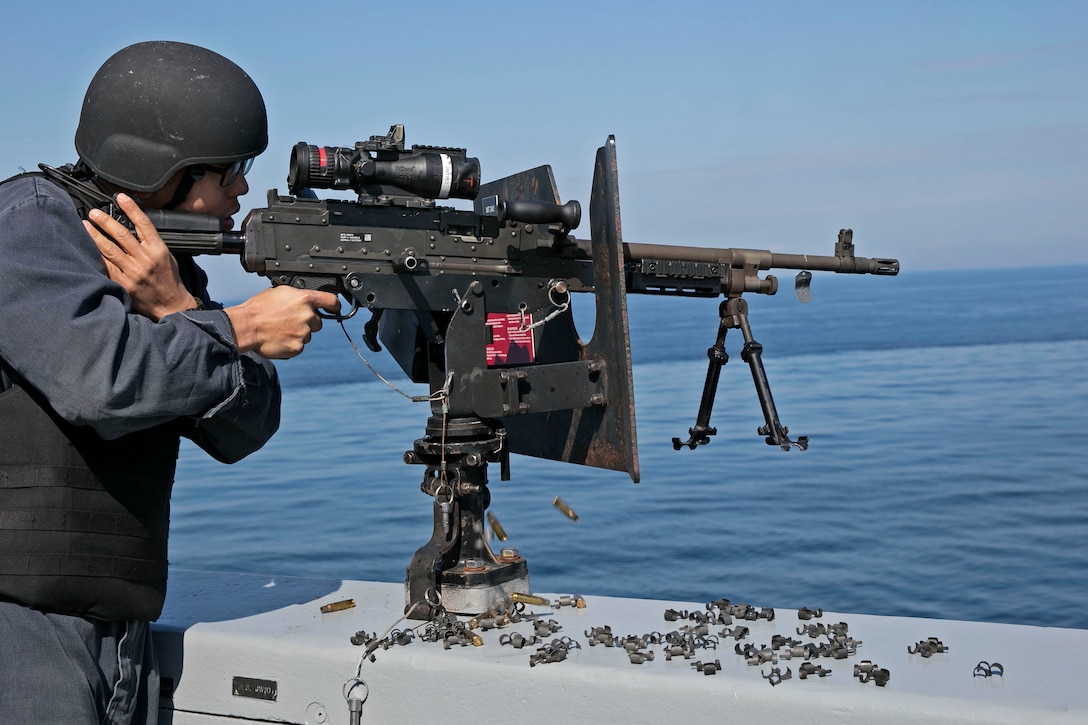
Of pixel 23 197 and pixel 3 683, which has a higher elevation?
pixel 23 197

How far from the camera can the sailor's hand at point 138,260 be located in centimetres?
301

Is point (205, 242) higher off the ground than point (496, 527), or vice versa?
point (205, 242)

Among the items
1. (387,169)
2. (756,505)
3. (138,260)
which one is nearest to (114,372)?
(138,260)

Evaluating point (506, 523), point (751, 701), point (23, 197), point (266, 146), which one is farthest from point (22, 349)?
point (506, 523)

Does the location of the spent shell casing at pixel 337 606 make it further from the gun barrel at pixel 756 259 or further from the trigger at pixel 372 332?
the gun barrel at pixel 756 259

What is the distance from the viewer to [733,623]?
383cm

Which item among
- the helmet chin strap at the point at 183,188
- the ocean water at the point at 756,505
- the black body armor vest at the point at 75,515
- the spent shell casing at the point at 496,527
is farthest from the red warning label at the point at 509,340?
the ocean water at the point at 756,505

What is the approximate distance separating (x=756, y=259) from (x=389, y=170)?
1720 millimetres

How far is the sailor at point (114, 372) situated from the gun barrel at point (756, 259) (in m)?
1.51

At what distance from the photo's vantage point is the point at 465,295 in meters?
3.95

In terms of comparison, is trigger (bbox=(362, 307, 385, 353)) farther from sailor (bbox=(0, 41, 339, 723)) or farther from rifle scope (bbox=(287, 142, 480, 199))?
sailor (bbox=(0, 41, 339, 723))

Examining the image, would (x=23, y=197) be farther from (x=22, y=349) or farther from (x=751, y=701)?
(x=751, y=701)

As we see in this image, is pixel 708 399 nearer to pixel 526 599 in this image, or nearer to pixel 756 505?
pixel 526 599

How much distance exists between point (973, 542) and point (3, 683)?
10.7m
